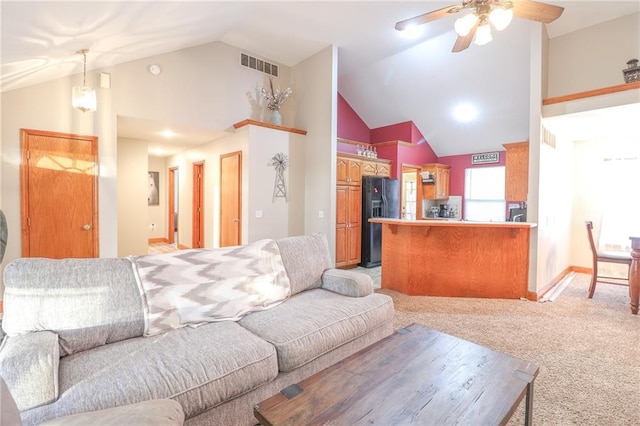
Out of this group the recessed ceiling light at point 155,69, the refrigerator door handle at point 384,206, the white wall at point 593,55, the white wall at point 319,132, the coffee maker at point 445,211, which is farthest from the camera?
the coffee maker at point 445,211

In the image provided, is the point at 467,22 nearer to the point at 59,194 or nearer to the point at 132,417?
the point at 132,417

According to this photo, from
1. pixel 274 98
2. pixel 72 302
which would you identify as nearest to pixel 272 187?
pixel 274 98

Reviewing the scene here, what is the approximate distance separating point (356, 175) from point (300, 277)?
12.1 feet

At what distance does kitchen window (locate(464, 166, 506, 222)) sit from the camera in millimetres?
7398

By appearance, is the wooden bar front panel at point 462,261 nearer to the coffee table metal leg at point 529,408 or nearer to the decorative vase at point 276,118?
the coffee table metal leg at point 529,408

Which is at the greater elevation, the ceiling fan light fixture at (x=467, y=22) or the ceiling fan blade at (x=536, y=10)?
the ceiling fan blade at (x=536, y=10)

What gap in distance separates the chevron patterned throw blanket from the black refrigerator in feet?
12.1

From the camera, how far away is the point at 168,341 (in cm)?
160

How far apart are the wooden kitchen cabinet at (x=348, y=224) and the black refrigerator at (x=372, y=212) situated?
97 millimetres

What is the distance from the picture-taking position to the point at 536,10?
2299 mm

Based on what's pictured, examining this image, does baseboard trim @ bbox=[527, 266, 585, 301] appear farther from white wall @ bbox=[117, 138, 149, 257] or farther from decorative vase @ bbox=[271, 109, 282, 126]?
white wall @ bbox=[117, 138, 149, 257]

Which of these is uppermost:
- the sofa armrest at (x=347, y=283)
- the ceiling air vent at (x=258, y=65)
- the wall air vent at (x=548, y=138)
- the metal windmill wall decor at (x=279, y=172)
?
the ceiling air vent at (x=258, y=65)

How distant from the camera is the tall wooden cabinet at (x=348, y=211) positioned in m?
5.48

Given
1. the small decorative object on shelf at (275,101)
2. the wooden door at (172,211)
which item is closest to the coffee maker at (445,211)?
the small decorative object on shelf at (275,101)
